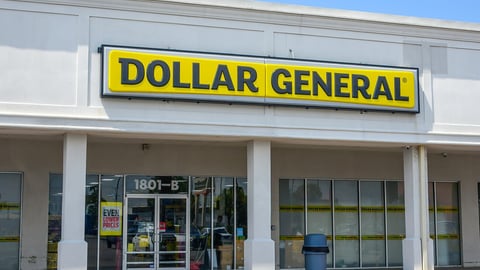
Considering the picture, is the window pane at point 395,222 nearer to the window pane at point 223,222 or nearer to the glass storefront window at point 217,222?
the glass storefront window at point 217,222

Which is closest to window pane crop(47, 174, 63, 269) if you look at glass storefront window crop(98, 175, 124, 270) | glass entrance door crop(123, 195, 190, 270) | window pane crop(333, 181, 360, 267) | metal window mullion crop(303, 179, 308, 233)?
glass storefront window crop(98, 175, 124, 270)

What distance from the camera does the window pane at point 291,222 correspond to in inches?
834

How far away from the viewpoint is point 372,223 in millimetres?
22328

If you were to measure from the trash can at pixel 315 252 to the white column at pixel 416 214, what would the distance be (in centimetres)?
244

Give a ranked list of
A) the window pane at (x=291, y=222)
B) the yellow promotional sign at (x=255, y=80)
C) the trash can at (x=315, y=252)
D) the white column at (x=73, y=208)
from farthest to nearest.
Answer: the window pane at (x=291, y=222)
the trash can at (x=315, y=252)
the yellow promotional sign at (x=255, y=80)
the white column at (x=73, y=208)

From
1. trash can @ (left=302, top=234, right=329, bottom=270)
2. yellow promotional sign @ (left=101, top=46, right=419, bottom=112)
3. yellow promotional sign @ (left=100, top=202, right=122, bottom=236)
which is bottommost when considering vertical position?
trash can @ (left=302, top=234, right=329, bottom=270)

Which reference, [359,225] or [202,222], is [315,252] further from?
[359,225]

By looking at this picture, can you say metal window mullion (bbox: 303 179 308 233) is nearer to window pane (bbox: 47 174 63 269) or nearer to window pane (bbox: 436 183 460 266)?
window pane (bbox: 436 183 460 266)

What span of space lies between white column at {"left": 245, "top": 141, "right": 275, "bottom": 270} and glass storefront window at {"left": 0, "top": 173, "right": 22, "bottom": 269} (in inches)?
259

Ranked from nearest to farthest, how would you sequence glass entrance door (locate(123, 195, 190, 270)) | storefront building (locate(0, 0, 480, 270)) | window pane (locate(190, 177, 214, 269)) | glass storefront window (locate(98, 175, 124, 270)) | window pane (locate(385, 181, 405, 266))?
storefront building (locate(0, 0, 480, 270))
glass storefront window (locate(98, 175, 124, 270))
glass entrance door (locate(123, 195, 190, 270))
window pane (locate(190, 177, 214, 269))
window pane (locate(385, 181, 405, 266))

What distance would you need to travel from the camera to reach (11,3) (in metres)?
15.5

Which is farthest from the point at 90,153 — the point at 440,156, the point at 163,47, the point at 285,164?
the point at 440,156

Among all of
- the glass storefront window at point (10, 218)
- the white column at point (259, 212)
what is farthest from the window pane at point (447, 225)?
the glass storefront window at point (10, 218)

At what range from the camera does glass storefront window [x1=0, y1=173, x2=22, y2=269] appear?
1850 cm
